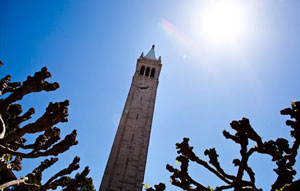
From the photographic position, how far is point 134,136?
2525 centimetres

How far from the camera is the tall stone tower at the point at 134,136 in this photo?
837 inches

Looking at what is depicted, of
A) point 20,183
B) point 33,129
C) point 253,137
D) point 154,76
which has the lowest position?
point 20,183

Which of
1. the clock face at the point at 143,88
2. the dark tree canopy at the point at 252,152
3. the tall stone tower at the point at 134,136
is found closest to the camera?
the dark tree canopy at the point at 252,152

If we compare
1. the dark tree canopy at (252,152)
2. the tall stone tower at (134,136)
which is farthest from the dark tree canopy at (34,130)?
the tall stone tower at (134,136)

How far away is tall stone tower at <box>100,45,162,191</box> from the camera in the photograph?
2125 centimetres

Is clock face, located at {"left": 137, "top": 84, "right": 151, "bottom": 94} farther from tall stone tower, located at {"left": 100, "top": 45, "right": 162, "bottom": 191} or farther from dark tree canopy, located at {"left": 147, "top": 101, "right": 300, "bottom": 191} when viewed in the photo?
dark tree canopy, located at {"left": 147, "top": 101, "right": 300, "bottom": 191}

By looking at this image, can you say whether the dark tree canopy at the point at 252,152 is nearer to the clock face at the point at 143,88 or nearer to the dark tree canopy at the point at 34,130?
the dark tree canopy at the point at 34,130

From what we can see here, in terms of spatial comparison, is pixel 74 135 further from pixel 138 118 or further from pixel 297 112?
pixel 138 118

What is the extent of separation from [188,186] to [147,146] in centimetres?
2008

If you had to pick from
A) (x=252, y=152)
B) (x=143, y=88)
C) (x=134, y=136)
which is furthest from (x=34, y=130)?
(x=143, y=88)

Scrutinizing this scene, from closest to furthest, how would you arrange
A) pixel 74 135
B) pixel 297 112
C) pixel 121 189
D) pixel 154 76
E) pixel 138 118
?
pixel 297 112 < pixel 74 135 < pixel 121 189 < pixel 138 118 < pixel 154 76

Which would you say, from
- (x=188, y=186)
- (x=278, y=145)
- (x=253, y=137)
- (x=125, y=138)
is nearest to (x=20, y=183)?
(x=188, y=186)

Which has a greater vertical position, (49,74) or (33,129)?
(49,74)

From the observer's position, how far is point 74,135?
547 cm
